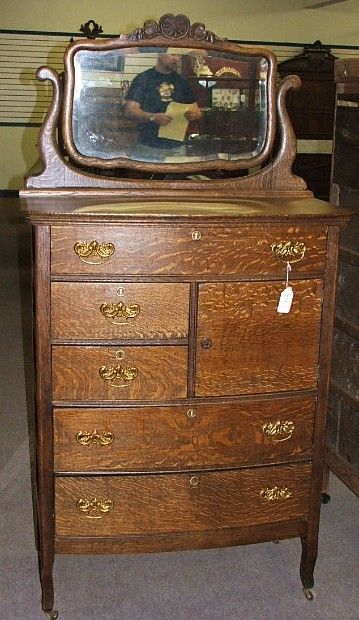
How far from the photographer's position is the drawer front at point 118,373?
233 centimetres

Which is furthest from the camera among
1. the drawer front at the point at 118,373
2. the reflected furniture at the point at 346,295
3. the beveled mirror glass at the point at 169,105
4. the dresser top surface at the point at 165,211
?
the reflected furniture at the point at 346,295

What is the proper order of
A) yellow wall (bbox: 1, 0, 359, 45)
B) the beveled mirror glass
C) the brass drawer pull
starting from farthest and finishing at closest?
yellow wall (bbox: 1, 0, 359, 45) → the beveled mirror glass → the brass drawer pull

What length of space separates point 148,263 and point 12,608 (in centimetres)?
116

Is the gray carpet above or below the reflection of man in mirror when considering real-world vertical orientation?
below

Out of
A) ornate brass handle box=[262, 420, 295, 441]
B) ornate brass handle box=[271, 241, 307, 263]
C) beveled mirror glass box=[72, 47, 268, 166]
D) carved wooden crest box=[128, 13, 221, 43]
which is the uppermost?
carved wooden crest box=[128, 13, 221, 43]

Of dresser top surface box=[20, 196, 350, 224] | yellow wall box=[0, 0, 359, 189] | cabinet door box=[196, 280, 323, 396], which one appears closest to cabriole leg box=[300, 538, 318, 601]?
cabinet door box=[196, 280, 323, 396]

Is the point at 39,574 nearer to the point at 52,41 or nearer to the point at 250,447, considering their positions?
the point at 250,447

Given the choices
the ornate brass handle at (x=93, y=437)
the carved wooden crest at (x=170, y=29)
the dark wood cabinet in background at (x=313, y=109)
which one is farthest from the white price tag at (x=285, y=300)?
the dark wood cabinet in background at (x=313, y=109)

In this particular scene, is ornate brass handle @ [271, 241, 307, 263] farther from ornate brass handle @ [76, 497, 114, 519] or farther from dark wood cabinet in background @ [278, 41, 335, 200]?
dark wood cabinet in background @ [278, 41, 335, 200]

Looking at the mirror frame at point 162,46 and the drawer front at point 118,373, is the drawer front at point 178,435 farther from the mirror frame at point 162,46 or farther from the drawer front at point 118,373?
the mirror frame at point 162,46

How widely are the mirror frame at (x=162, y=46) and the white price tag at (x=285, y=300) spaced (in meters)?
0.57

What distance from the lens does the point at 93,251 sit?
2252 millimetres

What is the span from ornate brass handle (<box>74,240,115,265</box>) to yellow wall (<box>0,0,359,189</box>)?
8359 millimetres

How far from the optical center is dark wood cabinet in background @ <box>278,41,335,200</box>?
8.73m
